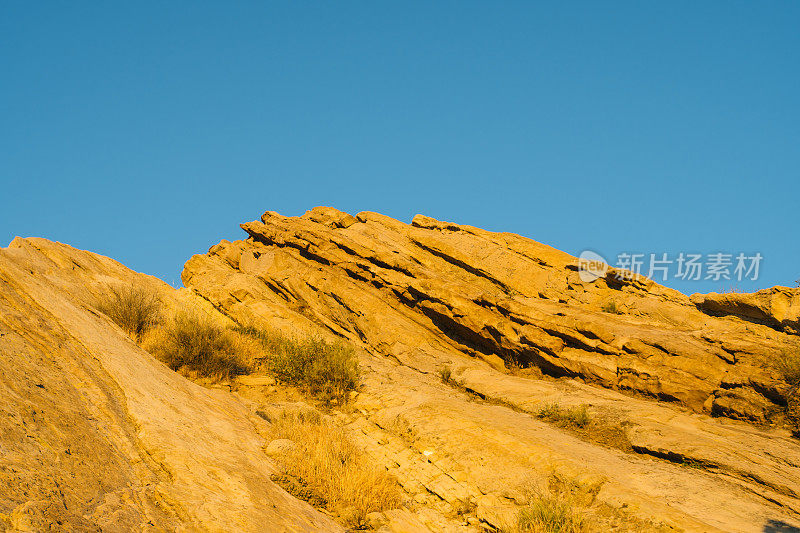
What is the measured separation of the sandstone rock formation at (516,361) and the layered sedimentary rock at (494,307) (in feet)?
0.16

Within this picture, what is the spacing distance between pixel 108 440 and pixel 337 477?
357cm

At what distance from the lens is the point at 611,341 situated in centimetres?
1362

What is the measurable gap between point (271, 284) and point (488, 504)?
12.3m

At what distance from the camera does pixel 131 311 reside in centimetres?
1512

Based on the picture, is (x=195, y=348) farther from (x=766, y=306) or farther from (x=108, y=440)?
(x=766, y=306)

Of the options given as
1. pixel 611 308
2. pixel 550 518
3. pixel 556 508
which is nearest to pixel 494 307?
pixel 611 308

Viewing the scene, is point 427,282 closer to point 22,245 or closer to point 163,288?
point 163,288

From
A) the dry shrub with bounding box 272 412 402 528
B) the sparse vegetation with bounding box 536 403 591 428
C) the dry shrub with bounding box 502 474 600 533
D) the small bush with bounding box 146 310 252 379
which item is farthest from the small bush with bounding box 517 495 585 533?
the small bush with bounding box 146 310 252 379

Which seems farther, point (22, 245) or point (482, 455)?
point (22, 245)

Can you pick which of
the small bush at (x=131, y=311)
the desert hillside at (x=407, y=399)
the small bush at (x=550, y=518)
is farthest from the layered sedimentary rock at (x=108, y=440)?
the small bush at (x=131, y=311)

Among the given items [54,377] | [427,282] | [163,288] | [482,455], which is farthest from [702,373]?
[163,288]

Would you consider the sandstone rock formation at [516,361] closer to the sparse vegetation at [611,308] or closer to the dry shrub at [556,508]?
the sparse vegetation at [611,308]

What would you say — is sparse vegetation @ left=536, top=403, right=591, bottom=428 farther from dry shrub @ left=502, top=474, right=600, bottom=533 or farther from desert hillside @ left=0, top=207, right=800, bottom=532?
dry shrub @ left=502, top=474, right=600, bottom=533

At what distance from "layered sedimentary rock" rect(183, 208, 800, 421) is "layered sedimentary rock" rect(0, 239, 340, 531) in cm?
637
